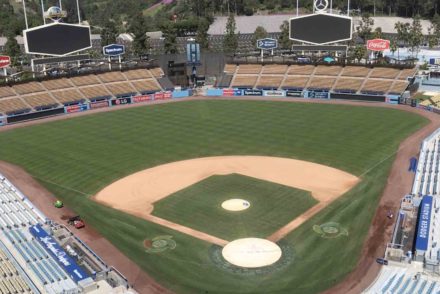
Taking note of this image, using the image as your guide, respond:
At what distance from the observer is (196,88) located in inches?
4215

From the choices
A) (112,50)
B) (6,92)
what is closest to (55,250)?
(6,92)

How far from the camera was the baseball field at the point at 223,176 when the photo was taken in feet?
110

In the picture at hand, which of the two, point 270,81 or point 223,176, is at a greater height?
point 270,81

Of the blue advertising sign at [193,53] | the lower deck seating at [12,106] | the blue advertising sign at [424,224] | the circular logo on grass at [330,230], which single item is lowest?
the circular logo on grass at [330,230]

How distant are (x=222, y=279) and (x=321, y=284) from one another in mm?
6843

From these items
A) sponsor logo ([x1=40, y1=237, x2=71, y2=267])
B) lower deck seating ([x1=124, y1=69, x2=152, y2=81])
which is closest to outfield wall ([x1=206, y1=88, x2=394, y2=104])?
lower deck seating ([x1=124, y1=69, x2=152, y2=81])

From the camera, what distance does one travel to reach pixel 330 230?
38344 mm

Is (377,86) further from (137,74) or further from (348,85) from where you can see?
(137,74)

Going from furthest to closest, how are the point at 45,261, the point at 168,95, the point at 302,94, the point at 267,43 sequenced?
1. the point at 267,43
2. the point at 168,95
3. the point at 302,94
4. the point at 45,261

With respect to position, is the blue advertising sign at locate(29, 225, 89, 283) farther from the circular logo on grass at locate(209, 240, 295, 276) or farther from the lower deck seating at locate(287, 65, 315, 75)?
the lower deck seating at locate(287, 65, 315, 75)

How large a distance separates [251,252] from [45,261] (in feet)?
49.8

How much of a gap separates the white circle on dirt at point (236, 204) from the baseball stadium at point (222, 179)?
0.10 meters

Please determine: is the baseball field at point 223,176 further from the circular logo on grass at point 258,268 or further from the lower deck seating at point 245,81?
the lower deck seating at point 245,81

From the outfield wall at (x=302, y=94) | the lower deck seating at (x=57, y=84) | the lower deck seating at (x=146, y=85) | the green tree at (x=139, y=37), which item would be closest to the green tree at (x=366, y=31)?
the outfield wall at (x=302, y=94)
